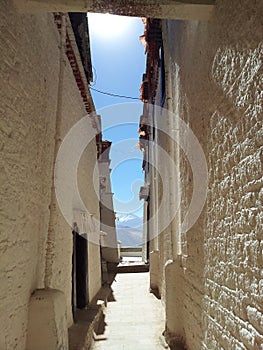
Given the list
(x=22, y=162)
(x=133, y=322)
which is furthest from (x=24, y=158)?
(x=133, y=322)

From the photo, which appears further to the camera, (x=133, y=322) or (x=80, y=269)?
(x=80, y=269)

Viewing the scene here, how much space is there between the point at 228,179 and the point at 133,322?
4758 mm

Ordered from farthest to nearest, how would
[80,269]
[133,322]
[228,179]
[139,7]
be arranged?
1. [80,269]
2. [133,322]
3. [139,7]
4. [228,179]

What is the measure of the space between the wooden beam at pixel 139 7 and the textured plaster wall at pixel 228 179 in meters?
0.20

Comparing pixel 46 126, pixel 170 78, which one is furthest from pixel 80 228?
pixel 170 78

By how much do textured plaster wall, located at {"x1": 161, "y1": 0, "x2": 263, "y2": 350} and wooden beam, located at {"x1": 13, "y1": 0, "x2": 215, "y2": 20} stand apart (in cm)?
20

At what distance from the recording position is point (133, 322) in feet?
20.2

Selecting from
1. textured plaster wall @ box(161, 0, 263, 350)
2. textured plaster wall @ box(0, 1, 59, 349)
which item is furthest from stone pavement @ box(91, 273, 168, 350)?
textured plaster wall @ box(0, 1, 59, 349)

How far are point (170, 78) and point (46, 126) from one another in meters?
3.11

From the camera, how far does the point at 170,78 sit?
6.00m

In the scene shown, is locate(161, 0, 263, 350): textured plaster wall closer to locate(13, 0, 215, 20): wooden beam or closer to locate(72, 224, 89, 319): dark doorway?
locate(13, 0, 215, 20): wooden beam

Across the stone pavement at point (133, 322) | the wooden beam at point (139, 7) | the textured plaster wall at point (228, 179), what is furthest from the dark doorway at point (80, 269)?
the wooden beam at point (139, 7)

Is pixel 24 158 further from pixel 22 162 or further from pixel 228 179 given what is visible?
pixel 228 179

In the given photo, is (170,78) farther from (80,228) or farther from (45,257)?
(45,257)
